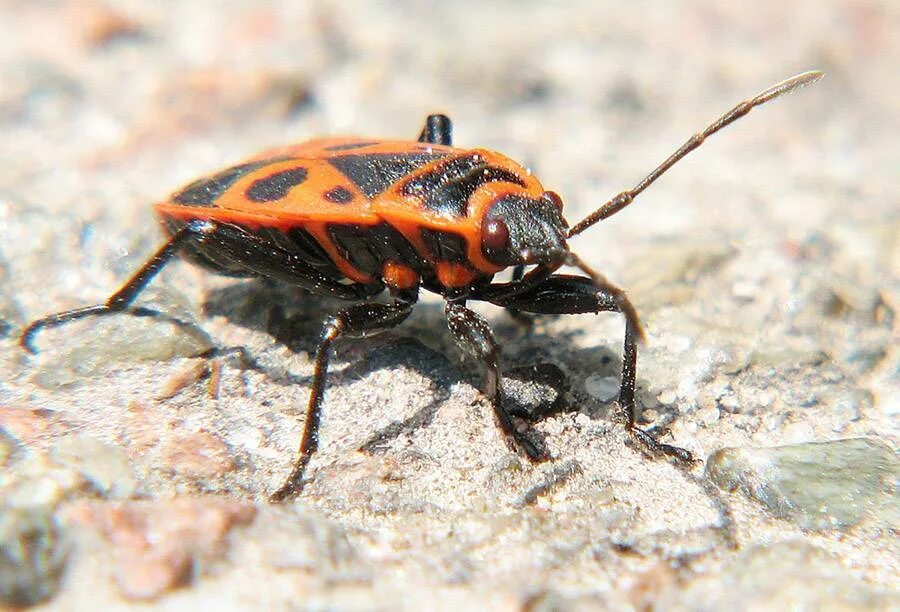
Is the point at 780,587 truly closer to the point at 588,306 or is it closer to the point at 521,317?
the point at 588,306

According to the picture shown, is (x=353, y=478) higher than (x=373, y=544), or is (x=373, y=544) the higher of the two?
(x=353, y=478)

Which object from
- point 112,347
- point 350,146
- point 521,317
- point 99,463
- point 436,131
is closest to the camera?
point 99,463

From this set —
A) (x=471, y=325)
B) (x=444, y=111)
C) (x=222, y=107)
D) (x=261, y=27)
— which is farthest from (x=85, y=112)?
(x=471, y=325)

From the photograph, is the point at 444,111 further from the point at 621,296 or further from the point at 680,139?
the point at 621,296

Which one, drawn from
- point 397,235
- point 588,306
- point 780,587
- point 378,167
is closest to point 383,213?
point 397,235

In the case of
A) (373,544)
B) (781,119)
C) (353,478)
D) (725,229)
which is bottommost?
(373,544)

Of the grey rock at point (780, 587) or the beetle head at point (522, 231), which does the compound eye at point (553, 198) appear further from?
the grey rock at point (780, 587)

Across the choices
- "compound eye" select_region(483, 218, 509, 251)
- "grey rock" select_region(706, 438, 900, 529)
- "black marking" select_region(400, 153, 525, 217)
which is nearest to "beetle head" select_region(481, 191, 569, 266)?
"compound eye" select_region(483, 218, 509, 251)
